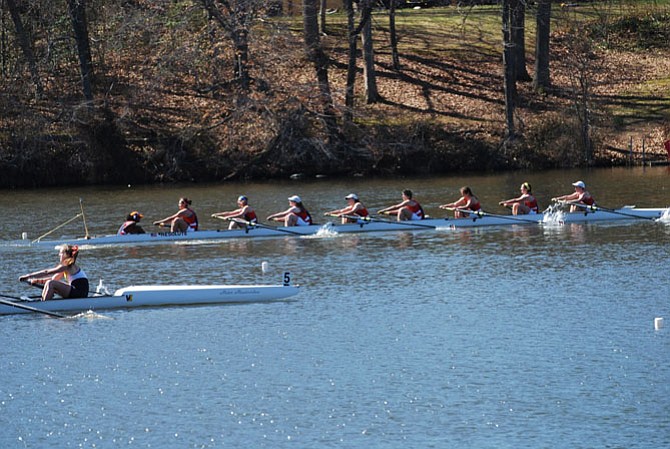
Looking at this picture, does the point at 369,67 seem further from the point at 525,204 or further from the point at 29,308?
the point at 29,308

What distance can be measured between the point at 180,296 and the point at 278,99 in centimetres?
2722

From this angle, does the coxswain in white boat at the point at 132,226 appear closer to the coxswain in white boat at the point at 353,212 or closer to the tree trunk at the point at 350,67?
the coxswain in white boat at the point at 353,212

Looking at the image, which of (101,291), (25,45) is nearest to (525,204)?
(101,291)

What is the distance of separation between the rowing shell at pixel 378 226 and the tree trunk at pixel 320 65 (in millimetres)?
16413

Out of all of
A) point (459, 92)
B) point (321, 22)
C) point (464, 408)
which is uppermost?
point (321, 22)

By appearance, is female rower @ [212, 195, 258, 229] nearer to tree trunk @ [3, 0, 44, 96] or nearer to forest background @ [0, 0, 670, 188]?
forest background @ [0, 0, 670, 188]

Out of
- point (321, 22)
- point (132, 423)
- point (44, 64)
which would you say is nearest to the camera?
point (132, 423)

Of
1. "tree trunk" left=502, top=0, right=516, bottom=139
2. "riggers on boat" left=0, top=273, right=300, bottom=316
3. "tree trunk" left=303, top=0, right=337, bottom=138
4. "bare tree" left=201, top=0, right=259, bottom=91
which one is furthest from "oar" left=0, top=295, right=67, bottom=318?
"tree trunk" left=502, top=0, right=516, bottom=139

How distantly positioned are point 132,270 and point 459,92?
96.4 feet

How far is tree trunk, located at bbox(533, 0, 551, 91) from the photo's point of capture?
5200 centimetres

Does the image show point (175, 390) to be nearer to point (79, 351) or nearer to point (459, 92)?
point (79, 351)

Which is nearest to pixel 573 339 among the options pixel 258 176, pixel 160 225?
pixel 160 225

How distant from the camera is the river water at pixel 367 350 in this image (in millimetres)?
15500

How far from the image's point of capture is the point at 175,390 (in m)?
17.4
